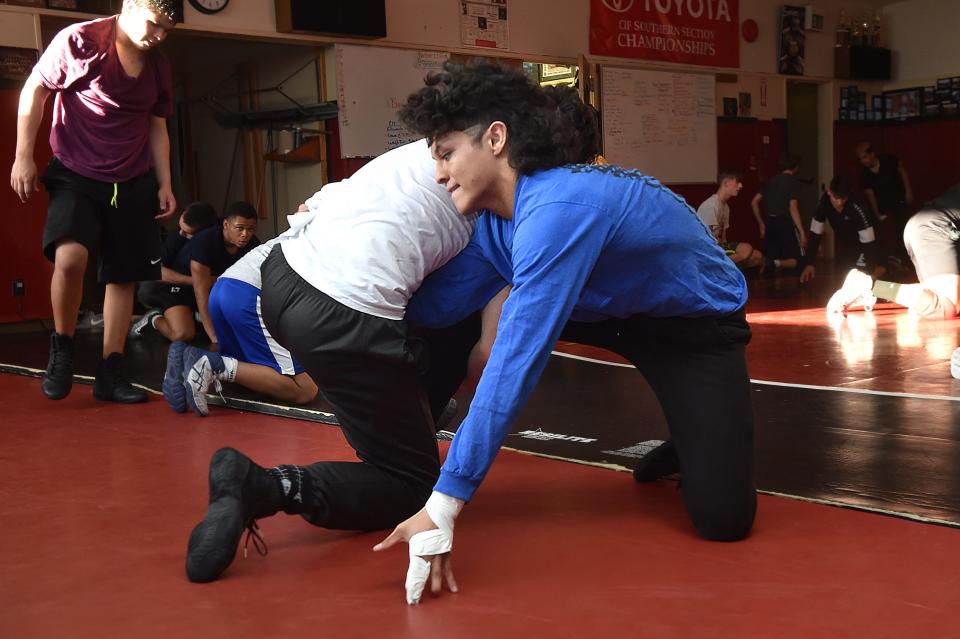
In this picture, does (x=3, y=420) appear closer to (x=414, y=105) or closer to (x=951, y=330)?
(x=414, y=105)

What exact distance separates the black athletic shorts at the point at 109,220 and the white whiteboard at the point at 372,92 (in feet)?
16.7

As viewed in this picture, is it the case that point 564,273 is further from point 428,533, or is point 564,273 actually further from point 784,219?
point 784,219

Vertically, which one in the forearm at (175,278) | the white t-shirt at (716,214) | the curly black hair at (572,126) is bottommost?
the forearm at (175,278)

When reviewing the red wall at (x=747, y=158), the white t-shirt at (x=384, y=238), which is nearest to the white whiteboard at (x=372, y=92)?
the red wall at (x=747, y=158)

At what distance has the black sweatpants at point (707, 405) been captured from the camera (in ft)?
6.55

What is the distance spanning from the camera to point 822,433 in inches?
116

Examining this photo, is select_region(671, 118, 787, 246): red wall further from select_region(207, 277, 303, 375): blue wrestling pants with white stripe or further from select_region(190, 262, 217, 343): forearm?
select_region(207, 277, 303, 375): blue wrestling pants with white stripe

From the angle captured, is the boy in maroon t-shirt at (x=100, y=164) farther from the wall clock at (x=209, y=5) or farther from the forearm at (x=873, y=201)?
the forearm at (x=873, y=201)

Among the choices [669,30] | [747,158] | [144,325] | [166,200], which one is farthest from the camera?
[747,158]

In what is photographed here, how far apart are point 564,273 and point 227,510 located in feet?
2.42

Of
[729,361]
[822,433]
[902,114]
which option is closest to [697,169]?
[902,114]

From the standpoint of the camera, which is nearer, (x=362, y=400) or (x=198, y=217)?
(x=362, y=400)

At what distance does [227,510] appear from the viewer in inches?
71.3

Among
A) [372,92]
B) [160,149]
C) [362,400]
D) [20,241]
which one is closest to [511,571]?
[362,400]
